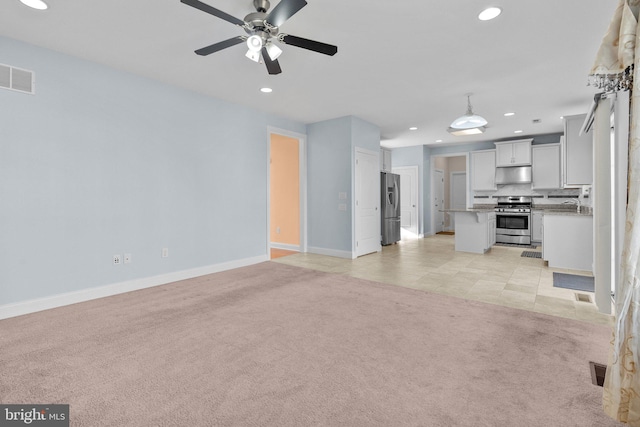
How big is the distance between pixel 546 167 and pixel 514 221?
1.45 metres

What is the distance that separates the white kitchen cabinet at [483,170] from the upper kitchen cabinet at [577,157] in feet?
→ 9.42

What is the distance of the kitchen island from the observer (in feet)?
20.7

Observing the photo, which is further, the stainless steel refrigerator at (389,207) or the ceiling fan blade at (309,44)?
the stainless steel refrigerator at (389,207)

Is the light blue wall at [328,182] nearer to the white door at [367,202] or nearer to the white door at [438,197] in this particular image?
the white door at [367,202]

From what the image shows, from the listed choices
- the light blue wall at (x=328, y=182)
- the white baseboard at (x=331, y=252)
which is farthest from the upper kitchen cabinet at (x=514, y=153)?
the white baseboard at (x=331, y=252)

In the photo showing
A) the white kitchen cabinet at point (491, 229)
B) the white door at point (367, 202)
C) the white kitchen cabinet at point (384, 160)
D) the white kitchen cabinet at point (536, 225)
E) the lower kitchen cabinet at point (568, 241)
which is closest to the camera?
the lower kitchen cabinet at point (568, 241)

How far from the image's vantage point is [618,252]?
1714 millimetres

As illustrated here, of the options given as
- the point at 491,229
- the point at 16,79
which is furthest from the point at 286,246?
the point at 16,79

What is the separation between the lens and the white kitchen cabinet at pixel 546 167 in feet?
23.7

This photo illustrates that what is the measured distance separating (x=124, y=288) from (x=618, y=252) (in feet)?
15.0

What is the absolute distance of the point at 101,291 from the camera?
142 inches

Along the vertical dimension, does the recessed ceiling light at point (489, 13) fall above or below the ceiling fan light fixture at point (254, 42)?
above

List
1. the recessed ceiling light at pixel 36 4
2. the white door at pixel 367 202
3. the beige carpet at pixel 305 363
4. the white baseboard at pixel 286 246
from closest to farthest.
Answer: the beige carpet at pixel 305 363 → the recessed ceiling light at pixel 36 4 → the white door at pixel 367 202 → the white baseboard at pixel 286 246

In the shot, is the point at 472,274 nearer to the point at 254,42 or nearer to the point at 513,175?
the point at 254,42
